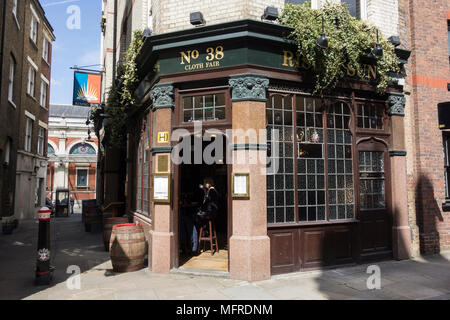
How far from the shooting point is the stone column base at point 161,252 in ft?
21.1

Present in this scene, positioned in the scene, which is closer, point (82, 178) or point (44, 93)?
point (44, 93)

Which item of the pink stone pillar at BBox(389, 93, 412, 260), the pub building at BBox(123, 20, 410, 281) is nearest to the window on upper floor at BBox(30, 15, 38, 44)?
the pub building at BBox(123, 20, 410, 281)

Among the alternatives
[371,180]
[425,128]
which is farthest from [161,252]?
[425,128]

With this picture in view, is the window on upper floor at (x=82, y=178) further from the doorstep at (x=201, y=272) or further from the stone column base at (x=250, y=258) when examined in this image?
the stone column base at (x=250, y=258)

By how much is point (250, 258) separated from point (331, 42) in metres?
4.66

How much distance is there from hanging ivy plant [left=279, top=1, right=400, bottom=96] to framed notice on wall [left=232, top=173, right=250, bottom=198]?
2.58m

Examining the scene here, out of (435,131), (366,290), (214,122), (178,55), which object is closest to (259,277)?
(366,290)

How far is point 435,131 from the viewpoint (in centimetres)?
846

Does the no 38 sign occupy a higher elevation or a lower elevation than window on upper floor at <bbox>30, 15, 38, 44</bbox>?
lower

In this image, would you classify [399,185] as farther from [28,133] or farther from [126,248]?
[28,133]

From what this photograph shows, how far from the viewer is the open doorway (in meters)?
7.23

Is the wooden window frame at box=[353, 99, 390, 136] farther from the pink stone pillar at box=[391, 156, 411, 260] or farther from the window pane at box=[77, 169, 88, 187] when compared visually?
Answer: the window pane at box=[77, 169, 88, 187]

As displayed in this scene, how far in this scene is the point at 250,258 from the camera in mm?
5887

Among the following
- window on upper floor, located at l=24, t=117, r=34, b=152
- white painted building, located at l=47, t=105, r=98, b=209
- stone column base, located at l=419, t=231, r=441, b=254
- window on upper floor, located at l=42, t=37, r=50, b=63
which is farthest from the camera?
white painted building, located at l=47, t=105, r=98, b=209
